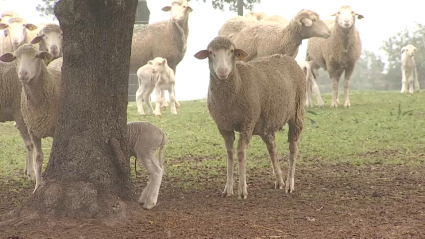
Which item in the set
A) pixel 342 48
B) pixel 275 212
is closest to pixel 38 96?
pixel 275 212

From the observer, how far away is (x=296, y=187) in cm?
786

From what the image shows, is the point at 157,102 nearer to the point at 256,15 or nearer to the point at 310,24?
the point at 310,24

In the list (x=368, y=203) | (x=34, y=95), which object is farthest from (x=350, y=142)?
(x=34, y=95)

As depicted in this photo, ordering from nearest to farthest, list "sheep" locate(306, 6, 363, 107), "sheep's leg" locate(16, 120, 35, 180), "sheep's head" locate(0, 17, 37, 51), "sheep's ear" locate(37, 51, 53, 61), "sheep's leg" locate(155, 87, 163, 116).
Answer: "sheep's ear" locate(37, 51, 53, 61) → "sheep's leg" locate(16, 120, 35, 180) → "sheep's head" locate(0, 17, 37, 51) → "sheep's leg" locate(155, 87, 163, 116) → "sheep" locate(306, 6, 363, 107)

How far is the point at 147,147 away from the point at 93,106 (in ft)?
2.75

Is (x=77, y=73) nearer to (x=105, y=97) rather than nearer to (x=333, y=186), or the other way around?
(x=105, y=97)

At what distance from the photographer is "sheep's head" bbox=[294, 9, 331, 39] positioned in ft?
48.1

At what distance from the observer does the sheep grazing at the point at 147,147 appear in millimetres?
6680

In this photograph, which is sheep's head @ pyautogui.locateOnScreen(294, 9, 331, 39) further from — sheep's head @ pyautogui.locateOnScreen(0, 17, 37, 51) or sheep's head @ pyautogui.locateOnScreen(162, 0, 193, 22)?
sheep's head @ pyautogui.locateOnScreen(0, 17, 37, 51)

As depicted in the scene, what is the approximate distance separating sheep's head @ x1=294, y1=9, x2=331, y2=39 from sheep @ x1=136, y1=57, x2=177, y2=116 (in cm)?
329

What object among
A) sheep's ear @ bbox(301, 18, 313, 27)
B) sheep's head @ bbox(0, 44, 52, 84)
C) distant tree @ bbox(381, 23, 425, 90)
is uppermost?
sheep's ear @ bbox(301, 18, 313, 27)

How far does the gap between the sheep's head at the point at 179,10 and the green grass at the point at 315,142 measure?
8.22ft

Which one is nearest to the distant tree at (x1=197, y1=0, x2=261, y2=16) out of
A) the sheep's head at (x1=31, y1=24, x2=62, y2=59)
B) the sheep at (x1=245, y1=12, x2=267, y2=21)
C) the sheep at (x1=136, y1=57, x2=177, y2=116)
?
the sheep at (x1=245, y1=12, x2=267, y2=21)

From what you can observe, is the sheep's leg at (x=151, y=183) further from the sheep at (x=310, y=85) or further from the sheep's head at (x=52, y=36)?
the sheep at (x=310, y=85)
